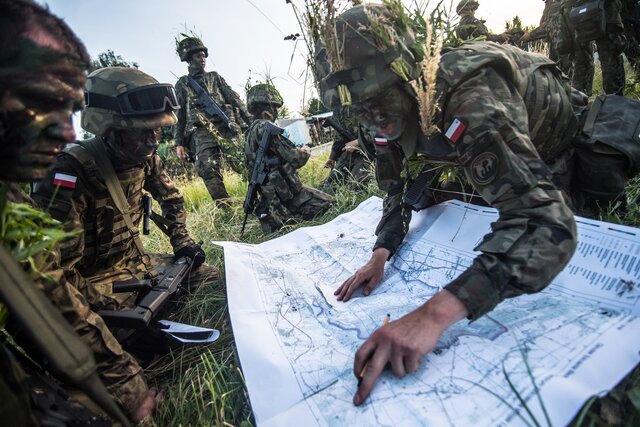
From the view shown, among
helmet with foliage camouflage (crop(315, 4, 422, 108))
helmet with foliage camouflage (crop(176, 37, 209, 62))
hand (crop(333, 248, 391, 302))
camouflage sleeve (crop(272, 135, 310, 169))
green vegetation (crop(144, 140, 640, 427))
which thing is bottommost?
green vegetation (crop(144, 140, 640, 427))

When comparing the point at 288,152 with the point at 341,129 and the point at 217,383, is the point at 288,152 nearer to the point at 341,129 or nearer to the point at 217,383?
the point at 341,129

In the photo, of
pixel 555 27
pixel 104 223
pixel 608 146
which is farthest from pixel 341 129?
pixel 608 146

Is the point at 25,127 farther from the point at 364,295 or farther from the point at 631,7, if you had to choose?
the point at 631,7

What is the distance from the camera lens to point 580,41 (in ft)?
12.8

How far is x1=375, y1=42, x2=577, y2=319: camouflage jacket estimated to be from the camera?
0.93 m

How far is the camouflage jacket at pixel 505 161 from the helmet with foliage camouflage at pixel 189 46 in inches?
187

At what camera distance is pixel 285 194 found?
371 cm

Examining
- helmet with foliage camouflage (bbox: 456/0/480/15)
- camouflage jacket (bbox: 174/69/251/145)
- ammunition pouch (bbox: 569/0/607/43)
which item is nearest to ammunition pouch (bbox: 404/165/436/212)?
helmet with foliage camouflage (bbox: 456/0/480/15)

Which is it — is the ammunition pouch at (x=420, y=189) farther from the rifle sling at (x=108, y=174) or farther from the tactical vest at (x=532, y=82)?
the rifle sling at (x=108, y=174)

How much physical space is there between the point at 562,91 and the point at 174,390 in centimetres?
206

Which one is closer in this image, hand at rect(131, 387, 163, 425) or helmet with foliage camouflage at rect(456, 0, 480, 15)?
hand at rect(131, 387, 163, 425)

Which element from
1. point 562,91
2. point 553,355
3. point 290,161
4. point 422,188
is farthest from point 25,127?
point 290,161

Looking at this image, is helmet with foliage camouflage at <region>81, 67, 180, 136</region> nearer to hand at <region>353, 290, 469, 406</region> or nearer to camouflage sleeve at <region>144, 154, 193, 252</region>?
camouflage sleeve at <region>144, 154, 193, 252</region>

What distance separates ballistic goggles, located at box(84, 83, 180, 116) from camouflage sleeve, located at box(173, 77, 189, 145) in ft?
11.5
